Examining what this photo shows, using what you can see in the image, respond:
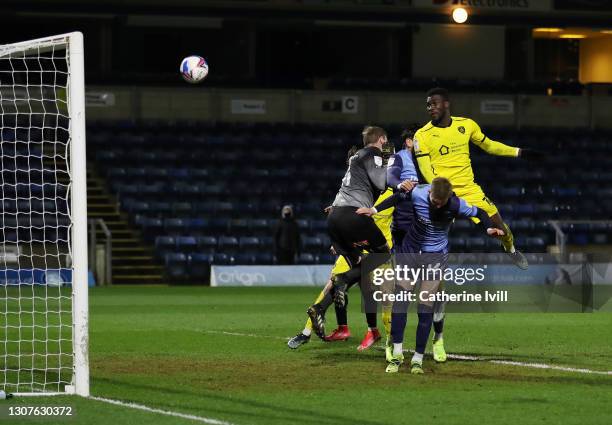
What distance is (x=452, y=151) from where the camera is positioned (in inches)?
531

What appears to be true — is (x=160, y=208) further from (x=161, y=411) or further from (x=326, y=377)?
(x=161, y=411)

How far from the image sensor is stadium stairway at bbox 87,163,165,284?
30.5 metres

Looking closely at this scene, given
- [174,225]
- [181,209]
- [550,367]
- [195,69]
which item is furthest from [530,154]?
[181,209]

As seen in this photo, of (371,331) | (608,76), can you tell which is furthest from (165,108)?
(371,331)

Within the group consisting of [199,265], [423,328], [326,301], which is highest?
[326,301]

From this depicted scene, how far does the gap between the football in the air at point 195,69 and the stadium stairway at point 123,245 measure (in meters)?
12.4

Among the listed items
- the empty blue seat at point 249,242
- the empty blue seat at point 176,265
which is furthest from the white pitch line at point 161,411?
the empty blue seat at point 249,242

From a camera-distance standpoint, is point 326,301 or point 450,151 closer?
point 326,301

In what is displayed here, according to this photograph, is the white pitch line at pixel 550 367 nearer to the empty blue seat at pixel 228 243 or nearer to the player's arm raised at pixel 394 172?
the player's arm raised at pixel 394 172

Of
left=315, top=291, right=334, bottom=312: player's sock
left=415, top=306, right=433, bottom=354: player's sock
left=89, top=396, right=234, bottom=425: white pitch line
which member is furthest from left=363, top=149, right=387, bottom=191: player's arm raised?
left=89, top=396, right=234, bottom=425: white pitch line

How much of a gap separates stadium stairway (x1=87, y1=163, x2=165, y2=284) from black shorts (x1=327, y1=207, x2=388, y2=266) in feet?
57.6

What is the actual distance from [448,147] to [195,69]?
5.40 metres

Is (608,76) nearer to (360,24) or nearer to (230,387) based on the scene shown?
(360,24)

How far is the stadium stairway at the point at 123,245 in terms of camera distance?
3050 centimetres
